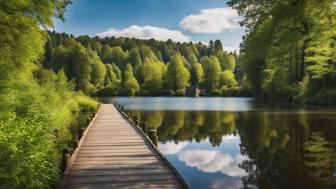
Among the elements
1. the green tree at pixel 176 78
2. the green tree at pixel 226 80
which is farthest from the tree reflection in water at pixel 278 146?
the green tree at pixel 176 78

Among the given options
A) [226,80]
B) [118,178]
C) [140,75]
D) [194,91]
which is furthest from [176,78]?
[118,178]

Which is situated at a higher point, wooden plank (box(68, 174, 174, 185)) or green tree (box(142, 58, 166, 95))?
green tree (box(142, 58, 166, 95))

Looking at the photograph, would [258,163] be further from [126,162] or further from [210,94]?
[210,94]

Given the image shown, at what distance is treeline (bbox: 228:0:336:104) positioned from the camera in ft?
36.4

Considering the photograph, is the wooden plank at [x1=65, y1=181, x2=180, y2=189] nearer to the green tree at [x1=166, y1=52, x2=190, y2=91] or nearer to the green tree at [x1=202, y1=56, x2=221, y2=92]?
the green tree at [x1=202, y1=56, x2=221, y2=92]

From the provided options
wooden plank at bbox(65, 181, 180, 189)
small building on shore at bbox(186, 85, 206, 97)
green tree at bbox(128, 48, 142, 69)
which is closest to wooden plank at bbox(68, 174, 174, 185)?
wooden plank at bbox(65, 181, 180, 189)

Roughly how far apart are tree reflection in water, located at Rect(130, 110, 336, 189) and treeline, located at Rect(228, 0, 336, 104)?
4.44 m

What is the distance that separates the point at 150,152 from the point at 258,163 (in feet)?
14.9

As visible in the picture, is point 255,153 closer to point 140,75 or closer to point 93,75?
point 93,75

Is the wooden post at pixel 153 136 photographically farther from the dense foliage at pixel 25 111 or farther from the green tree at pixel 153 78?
the green tree at pixel 153 78

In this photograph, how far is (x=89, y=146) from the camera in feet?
45.3

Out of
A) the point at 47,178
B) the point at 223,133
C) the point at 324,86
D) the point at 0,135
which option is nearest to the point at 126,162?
the point at 47,178

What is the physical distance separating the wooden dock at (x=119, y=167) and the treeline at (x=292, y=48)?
18.7ft

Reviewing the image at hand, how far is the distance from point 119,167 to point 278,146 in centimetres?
986
